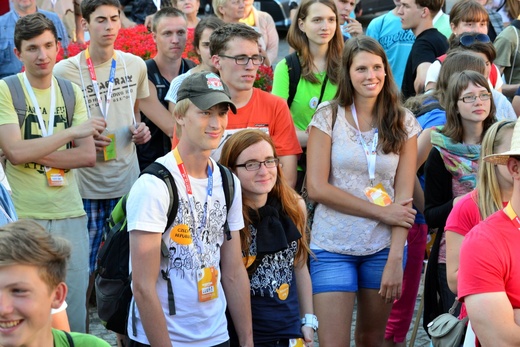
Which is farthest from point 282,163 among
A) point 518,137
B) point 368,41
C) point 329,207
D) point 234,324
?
point 518,137

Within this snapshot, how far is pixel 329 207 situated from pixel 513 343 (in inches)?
83.2

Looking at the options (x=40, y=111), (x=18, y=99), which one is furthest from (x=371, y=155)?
(x=18, y=99)

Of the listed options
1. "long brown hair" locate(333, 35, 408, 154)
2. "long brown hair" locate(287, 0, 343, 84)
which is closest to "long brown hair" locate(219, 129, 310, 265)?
"long brown hair" locate(333, 35, 408, 154)

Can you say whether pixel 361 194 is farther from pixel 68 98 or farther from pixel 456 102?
pixel 68 98

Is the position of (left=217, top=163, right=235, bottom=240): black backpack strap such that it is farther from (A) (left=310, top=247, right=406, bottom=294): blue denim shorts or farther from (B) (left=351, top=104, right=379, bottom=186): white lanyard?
(B) (left=351, top=104, right=379, bottom=186): white lanyard

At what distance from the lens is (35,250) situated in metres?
2.84

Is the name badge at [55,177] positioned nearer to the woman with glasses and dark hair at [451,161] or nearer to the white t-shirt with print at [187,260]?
the white t-shirt with print at [187,260]

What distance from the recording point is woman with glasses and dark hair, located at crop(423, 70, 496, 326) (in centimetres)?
511

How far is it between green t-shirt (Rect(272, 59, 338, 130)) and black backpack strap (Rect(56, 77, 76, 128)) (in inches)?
57.0

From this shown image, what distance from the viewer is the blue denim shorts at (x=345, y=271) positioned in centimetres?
514

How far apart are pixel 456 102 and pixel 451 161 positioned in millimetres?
444

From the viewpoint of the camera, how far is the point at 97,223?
20.6 feet

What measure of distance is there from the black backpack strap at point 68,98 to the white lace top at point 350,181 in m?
1.55

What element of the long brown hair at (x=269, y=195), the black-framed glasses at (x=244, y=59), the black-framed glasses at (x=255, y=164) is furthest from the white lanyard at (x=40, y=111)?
the black-framed glasses at (x=255, y=164)
